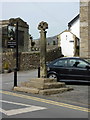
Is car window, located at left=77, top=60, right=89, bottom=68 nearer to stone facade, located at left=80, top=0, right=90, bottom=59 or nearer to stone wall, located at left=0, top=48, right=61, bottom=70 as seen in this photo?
stone facade, located at left=80, top=0, right=90, bottom=59

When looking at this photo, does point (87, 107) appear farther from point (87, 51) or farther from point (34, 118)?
point (87, 51)

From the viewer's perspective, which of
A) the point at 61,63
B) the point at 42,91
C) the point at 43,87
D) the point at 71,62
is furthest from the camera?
the point at 61,63

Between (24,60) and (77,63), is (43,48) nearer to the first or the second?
(77,63)

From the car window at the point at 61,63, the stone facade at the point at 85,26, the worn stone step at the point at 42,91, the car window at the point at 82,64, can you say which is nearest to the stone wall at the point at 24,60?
the stone facade at the point at 85,26

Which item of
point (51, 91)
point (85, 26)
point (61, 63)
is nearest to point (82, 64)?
point (61, 63)

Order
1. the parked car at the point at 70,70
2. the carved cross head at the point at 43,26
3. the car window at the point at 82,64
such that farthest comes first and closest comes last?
the car window at the point at 82,64, the parked car at the point at 70,70, the carved cross head at the point at 43,26

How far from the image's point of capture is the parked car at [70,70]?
13.3 metres

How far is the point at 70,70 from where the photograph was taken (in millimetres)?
13609

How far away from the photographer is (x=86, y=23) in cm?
1728

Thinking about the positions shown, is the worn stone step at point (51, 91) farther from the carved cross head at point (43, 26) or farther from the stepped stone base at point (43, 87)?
the carved cross head at point (43, 26)

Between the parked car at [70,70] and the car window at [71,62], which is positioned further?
the car window at [71,62]

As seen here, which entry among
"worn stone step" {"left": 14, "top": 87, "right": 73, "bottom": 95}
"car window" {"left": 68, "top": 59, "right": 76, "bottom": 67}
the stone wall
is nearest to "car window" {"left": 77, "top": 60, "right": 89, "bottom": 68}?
"car window" {"left": 68, "top": 59, "right": 76, "bottom": 67}

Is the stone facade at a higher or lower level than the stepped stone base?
higher

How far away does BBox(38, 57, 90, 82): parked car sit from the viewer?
43.6 ft
